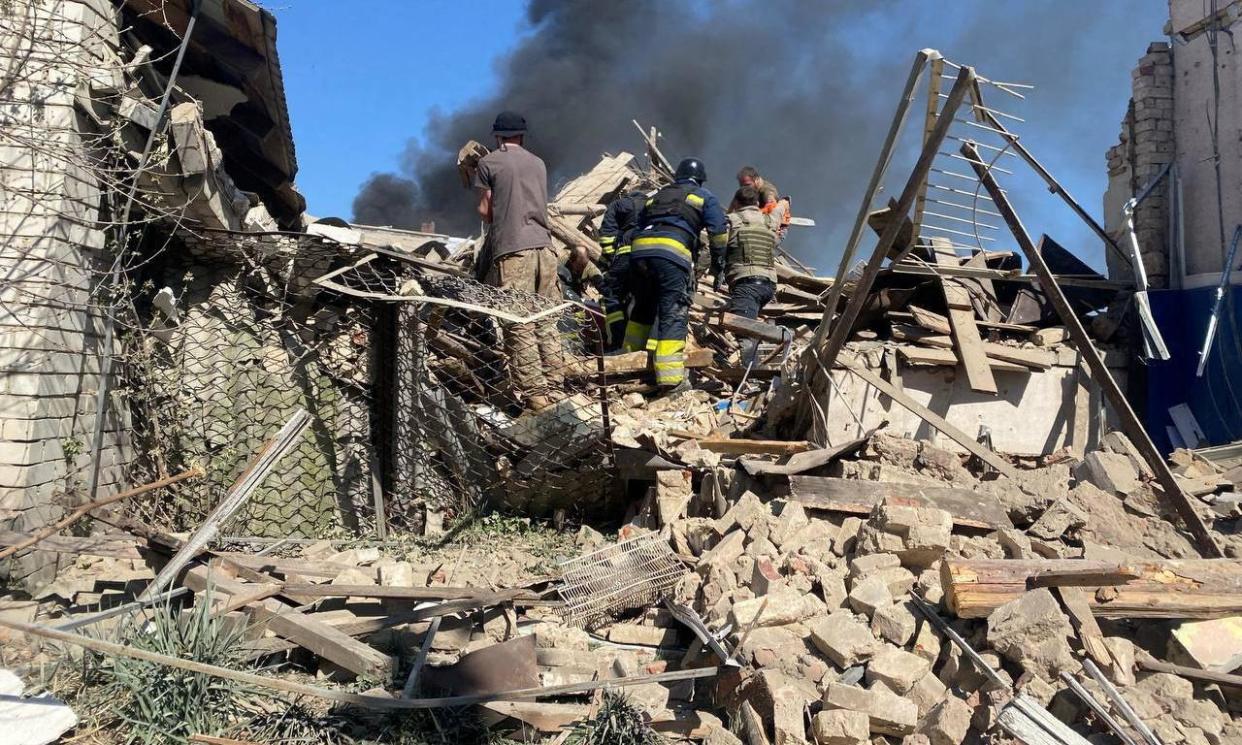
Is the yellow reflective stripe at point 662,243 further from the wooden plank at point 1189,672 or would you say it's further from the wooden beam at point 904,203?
the wooden plank at point 1189,672

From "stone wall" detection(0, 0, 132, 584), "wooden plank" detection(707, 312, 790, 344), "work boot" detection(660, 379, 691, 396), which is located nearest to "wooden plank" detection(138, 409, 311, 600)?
"stone wall" detection(0, 0, 132, 584)

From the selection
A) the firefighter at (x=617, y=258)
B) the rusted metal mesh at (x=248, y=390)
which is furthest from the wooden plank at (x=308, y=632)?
the firefighter at (x=617, y=258)

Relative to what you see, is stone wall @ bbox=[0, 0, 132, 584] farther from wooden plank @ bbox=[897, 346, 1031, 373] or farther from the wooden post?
wooden plank @ bbox=[897, 346, 1031, 373]

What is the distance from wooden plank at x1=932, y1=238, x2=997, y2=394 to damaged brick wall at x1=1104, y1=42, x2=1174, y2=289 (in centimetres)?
185

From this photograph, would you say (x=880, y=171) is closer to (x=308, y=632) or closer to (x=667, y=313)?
(x=667, y=313)

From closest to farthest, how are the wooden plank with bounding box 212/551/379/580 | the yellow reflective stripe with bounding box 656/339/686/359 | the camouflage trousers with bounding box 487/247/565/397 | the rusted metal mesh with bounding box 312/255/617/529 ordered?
the wooden plank with bounding box 212/551/379/580
the rusted metal mesh with bounding box 312/255/617/529
the camouflage trousers with bounding box 487/247/565/397
the yellow reflective stripe with bounding box 656/339/686/359

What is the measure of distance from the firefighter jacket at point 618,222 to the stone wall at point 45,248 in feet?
13.6

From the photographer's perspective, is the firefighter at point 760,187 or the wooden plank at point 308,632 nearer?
the wooden plank at point 308,632

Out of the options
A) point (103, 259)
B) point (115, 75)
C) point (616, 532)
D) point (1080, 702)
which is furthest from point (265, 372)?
point (1080, 702)

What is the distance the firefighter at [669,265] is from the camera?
23.5ft

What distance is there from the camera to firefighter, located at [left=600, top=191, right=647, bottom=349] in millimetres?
7742

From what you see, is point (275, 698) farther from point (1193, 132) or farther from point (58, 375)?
point (1193, 132)

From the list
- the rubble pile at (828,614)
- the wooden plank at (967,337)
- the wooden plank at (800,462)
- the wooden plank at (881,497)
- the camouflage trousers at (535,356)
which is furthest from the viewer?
the wooden plank at (967,337)

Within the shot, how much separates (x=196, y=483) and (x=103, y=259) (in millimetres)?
1378
